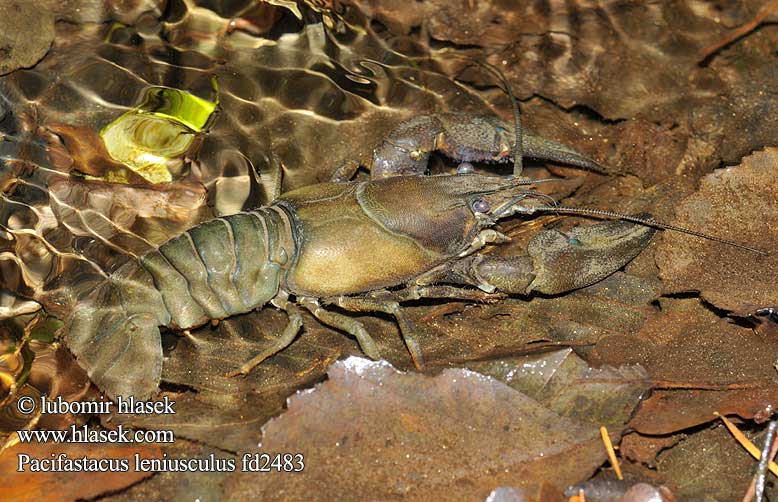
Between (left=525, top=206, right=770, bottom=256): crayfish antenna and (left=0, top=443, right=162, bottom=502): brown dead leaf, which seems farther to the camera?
(left=525, top=206, right=770, bottom=256): crayfish antenna

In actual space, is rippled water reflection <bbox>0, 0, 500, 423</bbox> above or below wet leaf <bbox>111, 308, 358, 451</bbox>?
above

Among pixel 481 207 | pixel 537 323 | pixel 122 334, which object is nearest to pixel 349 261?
pixel 481 207

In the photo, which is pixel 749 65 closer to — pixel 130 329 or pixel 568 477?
pixel 568 477

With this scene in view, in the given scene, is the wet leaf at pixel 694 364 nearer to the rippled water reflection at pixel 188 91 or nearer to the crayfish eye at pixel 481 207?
the crayfish eye at pixel 481 207

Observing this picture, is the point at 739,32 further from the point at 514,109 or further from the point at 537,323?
the point at 537,323

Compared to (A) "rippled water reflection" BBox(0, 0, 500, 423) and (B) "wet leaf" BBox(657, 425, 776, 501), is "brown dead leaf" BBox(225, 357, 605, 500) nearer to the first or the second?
(B) "wet leaf" BBox(657, 425, 776, 501)

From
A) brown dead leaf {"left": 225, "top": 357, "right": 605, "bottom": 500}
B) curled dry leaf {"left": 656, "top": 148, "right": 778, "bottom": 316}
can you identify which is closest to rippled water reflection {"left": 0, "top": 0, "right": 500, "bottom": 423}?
curled dry leaf {"left": 656, "top": 148, "right": 778, "bottom": 316}

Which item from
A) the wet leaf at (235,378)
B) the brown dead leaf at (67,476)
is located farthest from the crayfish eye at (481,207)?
the brown dead leaf at (67,476)
